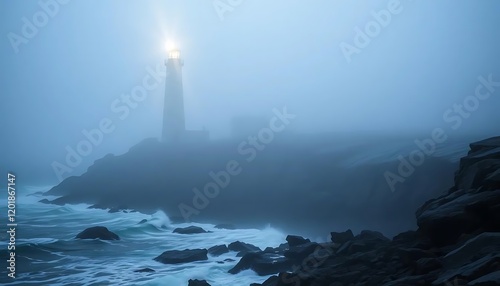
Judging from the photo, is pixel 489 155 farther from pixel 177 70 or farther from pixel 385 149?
pixel 177 70

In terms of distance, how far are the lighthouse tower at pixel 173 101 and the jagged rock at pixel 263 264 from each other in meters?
45.2

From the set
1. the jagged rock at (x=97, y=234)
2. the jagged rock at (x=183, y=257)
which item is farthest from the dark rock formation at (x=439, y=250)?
the jagged rock at (x=97, y=234)

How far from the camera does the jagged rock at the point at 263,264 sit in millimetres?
19047

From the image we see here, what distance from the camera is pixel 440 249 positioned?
11320 mm

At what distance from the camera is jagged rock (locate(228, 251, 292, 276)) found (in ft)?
62.5

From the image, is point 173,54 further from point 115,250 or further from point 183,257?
point 183,257

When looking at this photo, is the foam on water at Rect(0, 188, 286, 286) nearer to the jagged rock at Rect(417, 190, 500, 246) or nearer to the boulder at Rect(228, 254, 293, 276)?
the boulder at Rect(228, 254, 293, 276)

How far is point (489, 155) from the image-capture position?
48.4ft

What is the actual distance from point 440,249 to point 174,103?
56.4m

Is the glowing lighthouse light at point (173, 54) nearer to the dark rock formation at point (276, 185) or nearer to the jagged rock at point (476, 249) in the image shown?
the dark rock formation at point (276, 185)

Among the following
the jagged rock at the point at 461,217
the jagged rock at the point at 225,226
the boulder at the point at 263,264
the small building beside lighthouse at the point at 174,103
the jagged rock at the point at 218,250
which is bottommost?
the boulder at the point at 263,264

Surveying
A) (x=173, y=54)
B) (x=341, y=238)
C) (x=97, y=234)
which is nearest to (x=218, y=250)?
(x=341, y=238)

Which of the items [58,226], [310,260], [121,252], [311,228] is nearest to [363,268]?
[310,260]

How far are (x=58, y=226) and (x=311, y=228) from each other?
2572 cm
